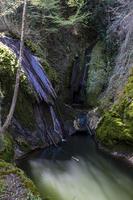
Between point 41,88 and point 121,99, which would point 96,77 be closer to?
point 121,99

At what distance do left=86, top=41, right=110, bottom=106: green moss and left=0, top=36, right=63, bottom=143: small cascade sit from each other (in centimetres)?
355

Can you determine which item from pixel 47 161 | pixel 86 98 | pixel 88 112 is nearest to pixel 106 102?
pixel 88 112

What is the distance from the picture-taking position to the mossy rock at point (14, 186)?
297 inches

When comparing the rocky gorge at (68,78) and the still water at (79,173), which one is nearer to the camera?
the still water at (79,173)

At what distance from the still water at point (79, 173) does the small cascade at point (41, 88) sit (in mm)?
775

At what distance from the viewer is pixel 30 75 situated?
1342 centimetres

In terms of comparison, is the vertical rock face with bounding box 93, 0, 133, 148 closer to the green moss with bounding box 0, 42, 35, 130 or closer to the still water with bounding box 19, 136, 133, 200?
the still water with bounding box 19, 136, 133, 200

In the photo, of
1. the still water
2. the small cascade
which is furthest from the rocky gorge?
the still water

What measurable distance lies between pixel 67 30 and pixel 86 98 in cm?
338

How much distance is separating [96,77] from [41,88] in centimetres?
436

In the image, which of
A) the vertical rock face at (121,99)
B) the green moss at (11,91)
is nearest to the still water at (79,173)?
the vertical rock face at (121,99)

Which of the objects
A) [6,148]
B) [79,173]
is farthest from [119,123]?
[6,148]

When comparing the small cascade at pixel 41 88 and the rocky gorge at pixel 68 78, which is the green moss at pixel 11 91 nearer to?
the rocky gorge at pixel 68 78

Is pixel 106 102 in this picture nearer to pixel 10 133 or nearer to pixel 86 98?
pixel 86 98
